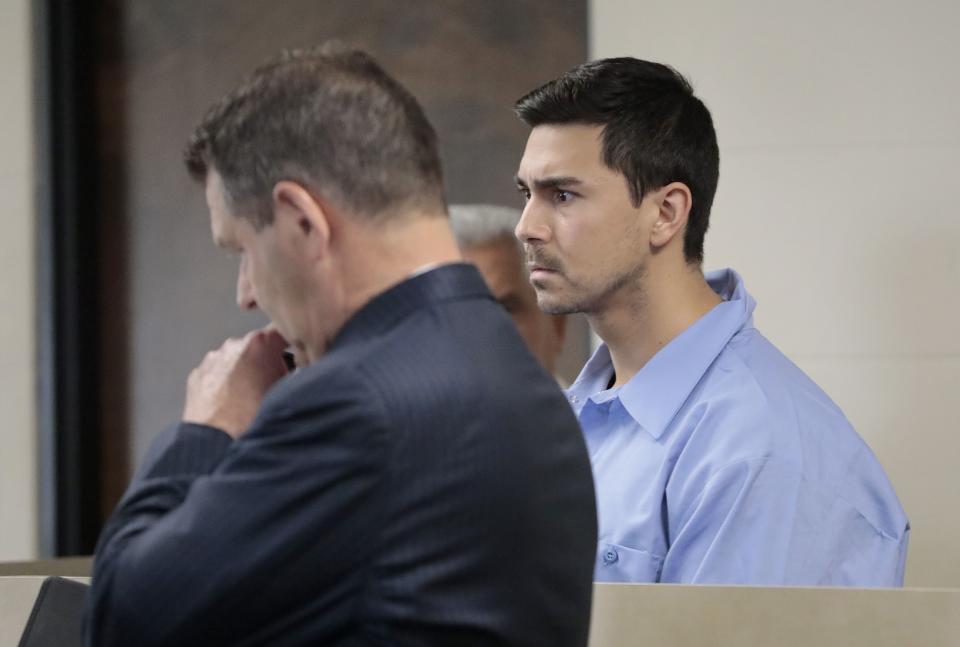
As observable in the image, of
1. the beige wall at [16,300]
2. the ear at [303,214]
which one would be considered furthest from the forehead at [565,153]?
the beige wall at [16,300]

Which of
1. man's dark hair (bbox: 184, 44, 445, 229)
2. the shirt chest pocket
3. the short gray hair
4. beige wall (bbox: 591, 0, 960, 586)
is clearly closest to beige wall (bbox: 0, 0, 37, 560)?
the short gray hair

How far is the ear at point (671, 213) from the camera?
1438 mm

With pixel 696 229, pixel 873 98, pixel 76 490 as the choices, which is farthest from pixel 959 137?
pixel 76 490

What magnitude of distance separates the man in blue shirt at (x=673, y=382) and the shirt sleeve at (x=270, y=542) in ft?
1.93

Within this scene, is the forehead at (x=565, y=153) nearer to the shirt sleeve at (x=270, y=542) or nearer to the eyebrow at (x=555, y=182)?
the eyebrow at (x=555, y=182)

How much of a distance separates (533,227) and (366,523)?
0.78m

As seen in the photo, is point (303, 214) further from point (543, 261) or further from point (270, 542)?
point (543, 261)

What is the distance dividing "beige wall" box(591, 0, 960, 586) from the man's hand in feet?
4.09

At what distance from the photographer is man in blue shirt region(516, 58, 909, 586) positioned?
3.94 ft

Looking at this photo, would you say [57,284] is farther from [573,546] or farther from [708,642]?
[573,546]

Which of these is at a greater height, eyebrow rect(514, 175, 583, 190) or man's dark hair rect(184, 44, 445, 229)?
man's dark hair rect(184, 44, 445, 229)

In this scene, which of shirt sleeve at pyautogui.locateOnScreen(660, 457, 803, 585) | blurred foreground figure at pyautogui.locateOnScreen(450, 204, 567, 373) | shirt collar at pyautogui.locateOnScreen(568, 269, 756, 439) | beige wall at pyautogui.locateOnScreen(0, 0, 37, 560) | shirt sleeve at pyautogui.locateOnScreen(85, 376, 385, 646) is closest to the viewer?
shirt sleeve at pyautogui.locateOnScreen(85, 376, 385, 646)

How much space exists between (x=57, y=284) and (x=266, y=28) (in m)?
0.63

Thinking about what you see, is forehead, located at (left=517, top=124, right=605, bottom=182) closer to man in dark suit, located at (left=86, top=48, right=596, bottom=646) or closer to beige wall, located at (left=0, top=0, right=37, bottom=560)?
man in dark suit, located at (left=86, top=48, right=596, bottom=646)
